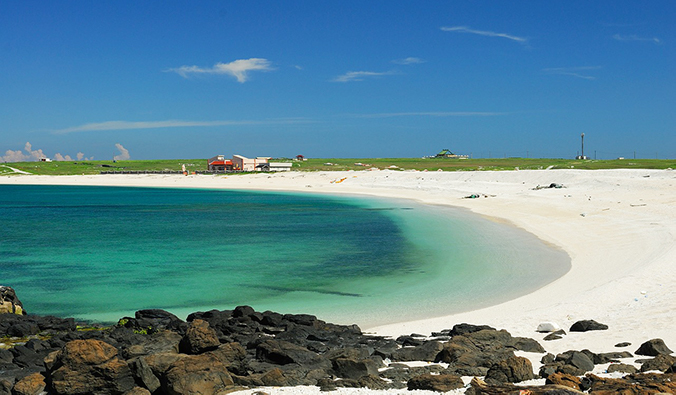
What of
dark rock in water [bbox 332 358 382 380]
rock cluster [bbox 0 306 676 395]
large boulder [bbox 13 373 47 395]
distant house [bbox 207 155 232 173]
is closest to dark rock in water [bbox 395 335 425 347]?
rock cluster [bbox 0 306 676 395]

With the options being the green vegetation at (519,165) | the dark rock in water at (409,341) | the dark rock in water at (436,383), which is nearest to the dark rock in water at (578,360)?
the dark rock in water at (436,383)

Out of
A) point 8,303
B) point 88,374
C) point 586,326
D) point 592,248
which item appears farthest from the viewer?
point 592,248

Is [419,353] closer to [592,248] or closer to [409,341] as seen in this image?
[409,341]

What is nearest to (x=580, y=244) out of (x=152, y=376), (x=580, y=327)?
(x=580, y=327)

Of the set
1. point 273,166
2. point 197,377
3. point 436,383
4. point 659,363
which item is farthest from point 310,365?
point 273,166

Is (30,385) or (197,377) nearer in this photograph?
A: (197,377)

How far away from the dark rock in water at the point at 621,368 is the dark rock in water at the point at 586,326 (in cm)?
283

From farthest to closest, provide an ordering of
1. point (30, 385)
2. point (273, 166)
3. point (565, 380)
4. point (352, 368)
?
point (273, 166)
point (352, 368)
point (30, 385)
point (565, 380)

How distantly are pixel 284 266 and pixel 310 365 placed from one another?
1365 cm

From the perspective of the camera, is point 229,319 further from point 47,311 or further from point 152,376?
point 47,311

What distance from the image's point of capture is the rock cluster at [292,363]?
8320mm

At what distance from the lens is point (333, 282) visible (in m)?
19.7

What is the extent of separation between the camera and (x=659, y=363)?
344 inches

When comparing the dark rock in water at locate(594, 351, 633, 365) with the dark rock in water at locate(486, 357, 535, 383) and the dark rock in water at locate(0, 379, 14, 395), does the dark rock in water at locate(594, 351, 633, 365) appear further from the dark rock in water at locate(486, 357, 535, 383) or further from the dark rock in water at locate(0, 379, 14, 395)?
the dark rock in water at locate(0, 379, 14, 395)
